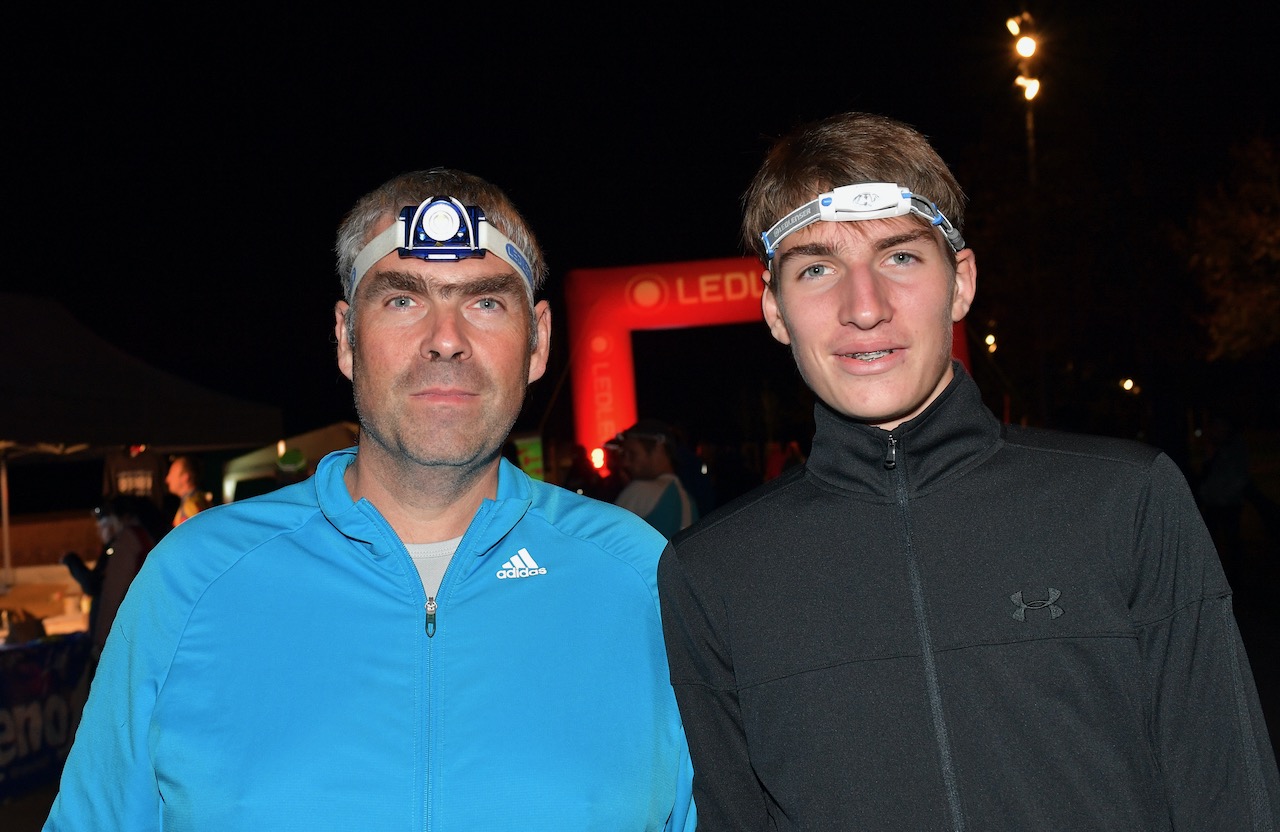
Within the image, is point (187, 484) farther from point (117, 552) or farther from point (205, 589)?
point (205, 589)

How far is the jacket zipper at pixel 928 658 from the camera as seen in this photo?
1.91 meters

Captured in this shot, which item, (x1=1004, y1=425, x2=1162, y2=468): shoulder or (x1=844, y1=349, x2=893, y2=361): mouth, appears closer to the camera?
(x1=1004, y1=425, x2=1162, y2=468): shoulder

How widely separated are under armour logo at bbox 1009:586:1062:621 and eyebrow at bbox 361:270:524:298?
51.6 inches

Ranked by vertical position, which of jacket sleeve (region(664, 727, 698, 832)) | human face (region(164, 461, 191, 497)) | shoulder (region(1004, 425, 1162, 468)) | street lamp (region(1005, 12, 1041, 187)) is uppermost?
street lamp (region(1005, 12, 1041, 187))

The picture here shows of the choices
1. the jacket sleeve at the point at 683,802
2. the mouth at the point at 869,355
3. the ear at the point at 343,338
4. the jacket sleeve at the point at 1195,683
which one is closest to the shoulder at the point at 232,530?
the ear at the point at 343,338

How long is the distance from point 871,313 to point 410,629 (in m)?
1.16

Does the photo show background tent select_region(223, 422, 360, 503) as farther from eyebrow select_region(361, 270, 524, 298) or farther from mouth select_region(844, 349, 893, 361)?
mouth select_region(844, 349, 893, 361)

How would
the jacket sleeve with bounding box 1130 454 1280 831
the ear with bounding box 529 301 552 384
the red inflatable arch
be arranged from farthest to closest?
the red inflatable arch
the ear with bounding box 529 301 552 384
the jacket sleeve with bounding box 1130 454 1280 831

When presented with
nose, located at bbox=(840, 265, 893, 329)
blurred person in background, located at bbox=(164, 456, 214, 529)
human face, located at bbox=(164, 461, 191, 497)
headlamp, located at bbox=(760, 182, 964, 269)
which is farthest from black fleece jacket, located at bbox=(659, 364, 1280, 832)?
human face, located at bbox=(164, 461, 191, 497)

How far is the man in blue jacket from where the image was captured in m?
2.03

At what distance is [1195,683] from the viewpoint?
1.85m

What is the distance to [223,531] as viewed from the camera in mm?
2287

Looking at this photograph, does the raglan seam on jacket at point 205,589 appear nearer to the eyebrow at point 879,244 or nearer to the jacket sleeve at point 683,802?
the jacket sleeve at point 683,802

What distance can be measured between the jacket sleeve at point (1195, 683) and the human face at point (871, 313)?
0.52 m
